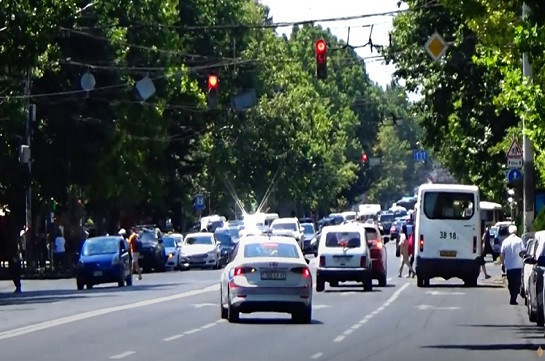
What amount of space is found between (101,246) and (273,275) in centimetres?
2310

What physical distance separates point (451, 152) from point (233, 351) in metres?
43.0

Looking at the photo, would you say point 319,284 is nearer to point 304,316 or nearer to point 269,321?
point 269,321

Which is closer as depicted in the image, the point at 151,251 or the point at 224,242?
the point at 151,251

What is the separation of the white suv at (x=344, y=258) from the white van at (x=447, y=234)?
13.3 ft

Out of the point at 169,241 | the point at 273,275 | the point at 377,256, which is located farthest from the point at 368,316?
the point at 169,241

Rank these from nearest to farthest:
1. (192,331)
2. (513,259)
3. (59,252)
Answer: (192,331) < (513,259) < (59,252)

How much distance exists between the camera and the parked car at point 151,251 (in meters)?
70.1

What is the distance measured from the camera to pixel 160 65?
80625 millimetres

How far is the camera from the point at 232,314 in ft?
104

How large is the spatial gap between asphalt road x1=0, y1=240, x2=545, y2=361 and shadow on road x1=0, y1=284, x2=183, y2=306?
0.23 feet

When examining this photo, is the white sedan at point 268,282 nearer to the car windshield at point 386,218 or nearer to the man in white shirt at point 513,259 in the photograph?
the man in white shirt at point 513,259

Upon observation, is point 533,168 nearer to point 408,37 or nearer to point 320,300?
point 320,300

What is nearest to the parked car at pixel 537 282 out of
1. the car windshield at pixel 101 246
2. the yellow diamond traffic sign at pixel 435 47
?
the yellow diamond traffic sign at pixel 435 47

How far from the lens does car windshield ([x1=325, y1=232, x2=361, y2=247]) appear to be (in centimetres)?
4728
